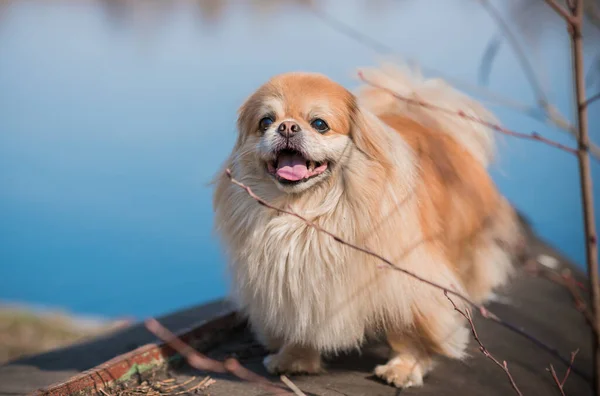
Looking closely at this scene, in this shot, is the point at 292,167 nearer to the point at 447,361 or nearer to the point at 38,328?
the point at 447,361

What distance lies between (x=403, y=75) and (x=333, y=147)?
0.95m

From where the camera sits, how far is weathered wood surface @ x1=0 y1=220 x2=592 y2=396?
2.03 metres

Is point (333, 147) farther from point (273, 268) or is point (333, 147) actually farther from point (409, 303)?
point (409, 303)

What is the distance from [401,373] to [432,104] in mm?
1066

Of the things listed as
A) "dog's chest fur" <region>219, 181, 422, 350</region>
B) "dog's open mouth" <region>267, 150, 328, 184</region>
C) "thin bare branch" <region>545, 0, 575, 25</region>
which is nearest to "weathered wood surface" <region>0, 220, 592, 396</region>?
"dog's chest fur" <region>219, 181, 422, 350</region>

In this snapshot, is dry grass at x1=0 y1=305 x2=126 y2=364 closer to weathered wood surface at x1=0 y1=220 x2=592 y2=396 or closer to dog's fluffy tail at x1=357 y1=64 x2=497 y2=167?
weathered wood surface at x1=0 y1=220 x2=592 y2=396

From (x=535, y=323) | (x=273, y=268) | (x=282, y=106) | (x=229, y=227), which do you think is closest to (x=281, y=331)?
(x=273, y=268)

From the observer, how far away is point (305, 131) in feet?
5.74

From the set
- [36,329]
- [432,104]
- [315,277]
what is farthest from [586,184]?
[36,329]

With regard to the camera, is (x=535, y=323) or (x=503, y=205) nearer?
(x=503, y=205)

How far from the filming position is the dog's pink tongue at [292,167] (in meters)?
1.80

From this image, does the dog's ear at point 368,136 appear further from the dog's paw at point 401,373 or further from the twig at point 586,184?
the twig at point 586,184

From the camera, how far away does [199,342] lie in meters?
2.35

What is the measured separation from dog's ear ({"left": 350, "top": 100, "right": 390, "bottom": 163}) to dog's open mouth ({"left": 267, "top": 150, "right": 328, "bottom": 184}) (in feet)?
0.43
